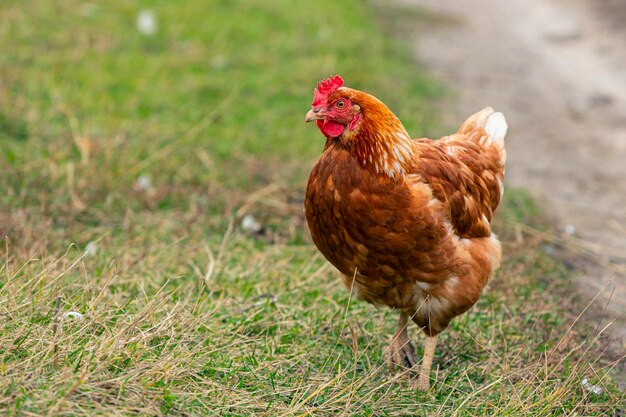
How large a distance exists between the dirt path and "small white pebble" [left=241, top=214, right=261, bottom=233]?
2117 mm

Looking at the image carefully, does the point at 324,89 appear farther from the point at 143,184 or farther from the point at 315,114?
the point at 143,184

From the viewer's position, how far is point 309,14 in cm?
1085

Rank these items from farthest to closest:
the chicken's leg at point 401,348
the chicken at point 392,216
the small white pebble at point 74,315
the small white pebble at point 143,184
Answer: the small white pebble at point 143,184 < the chicken's leg at point 401,348 < the chicken at point 392,216 < the small white pebble at point 74,315

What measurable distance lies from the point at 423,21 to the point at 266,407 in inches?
362

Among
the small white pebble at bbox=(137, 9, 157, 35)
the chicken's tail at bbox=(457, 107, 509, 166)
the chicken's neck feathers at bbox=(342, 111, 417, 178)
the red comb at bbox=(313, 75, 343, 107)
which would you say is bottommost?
the small white pebble at bbox=(137, 9, 157, 35)

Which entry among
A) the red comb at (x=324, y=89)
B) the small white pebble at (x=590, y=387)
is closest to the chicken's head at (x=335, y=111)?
the red comb at (x=324, y=89)

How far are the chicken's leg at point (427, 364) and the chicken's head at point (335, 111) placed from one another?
110 cm

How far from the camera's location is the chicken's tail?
4.58 meters

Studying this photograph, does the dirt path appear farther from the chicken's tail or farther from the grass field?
the chicken's tail

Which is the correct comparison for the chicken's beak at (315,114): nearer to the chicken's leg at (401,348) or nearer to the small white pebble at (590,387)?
the chicken's leg at (401,348)

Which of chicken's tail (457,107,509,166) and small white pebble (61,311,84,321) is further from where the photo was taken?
chicken's tail (457,107,509,166)

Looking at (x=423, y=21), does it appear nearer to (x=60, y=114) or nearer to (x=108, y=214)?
(x=60, y=114)

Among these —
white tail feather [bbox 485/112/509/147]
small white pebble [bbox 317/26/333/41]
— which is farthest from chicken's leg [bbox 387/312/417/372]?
small white pebble [bbox 317/26/333/41]

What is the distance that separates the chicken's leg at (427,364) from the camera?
3.82 metres
